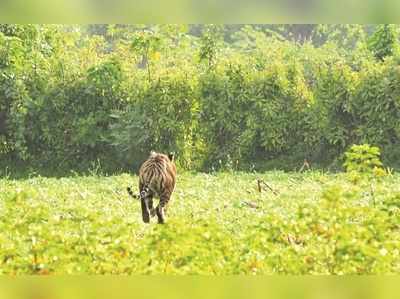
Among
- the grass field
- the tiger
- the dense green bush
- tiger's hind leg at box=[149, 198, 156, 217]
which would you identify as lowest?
the grass field

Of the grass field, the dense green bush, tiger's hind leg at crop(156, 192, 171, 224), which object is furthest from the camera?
the dense green bush

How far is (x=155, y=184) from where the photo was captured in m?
3.45

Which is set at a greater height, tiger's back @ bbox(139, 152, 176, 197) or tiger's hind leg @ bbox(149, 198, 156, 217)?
tiger's back @ bbox(139, 152, 176, 197)

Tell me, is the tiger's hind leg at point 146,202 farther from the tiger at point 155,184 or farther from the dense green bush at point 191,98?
the dense green bush at point 191,98

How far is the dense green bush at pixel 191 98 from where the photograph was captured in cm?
468

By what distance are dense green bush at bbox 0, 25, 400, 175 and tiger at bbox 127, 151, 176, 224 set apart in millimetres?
816

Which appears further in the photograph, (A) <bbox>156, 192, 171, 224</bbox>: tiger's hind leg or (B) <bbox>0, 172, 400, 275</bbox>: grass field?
(A) <bbox>156, 192, 171, 224</bbox>: tiger's hind leg

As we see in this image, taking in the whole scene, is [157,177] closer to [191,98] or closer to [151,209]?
[151,209]

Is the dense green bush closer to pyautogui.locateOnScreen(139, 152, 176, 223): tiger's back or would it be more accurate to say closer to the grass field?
pyautogui.locateOnScreen(139, 152, 176, 223): tiger's back

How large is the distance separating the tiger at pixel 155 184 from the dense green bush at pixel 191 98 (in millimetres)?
816

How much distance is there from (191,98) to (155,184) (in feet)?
5.20

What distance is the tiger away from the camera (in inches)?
131

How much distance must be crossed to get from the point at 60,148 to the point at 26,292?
2.61 metres

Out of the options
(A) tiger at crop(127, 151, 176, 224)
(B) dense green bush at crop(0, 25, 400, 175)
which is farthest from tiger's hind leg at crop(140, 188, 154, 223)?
(B) dense green bush at crop(0, 25, 400, 175)
